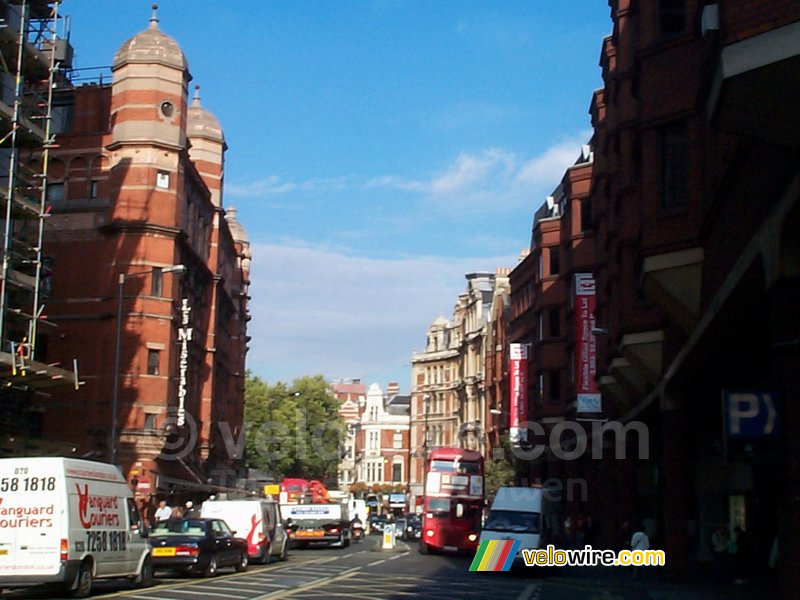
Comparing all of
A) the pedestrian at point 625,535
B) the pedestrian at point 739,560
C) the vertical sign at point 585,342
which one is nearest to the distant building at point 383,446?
the vertical sign at point 585,342

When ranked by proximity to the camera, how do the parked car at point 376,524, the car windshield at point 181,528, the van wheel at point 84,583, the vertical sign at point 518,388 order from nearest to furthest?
the van wheel at point 84,583 < the car windshield at point 181,528 < the vertical sign at point 518,388 < the parked car at point 376,524

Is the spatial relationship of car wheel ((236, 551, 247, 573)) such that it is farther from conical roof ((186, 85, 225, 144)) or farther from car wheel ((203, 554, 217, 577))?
conical roof ((186, 85, 225, 144))

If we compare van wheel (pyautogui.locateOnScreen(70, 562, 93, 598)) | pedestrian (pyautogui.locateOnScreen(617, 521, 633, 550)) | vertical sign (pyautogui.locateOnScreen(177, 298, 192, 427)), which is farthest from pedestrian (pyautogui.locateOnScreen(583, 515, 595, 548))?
van wheel (pyautogui.locateOnScreen(70, 562, 93, 598))

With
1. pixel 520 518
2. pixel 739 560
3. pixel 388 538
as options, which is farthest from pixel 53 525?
pixel 388 538

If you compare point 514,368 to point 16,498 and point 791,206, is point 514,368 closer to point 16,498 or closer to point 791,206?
point 16,498

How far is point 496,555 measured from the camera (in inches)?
1383

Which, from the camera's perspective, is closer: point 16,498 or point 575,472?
point 16,498

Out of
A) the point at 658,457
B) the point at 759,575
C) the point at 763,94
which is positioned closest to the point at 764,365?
the point at 759,575

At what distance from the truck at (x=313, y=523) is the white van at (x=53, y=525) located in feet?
97.4

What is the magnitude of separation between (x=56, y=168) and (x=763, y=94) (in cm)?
4697

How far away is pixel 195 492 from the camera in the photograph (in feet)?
189

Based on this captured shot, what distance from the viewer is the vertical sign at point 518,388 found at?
68000 mm

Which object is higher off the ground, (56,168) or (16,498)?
(56,168)

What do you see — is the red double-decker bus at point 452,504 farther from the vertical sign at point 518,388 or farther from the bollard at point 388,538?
the vertical sign at point 518,388
